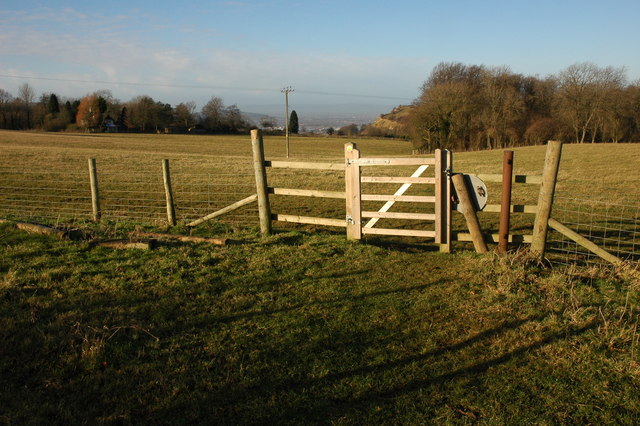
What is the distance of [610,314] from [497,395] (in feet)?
7.57

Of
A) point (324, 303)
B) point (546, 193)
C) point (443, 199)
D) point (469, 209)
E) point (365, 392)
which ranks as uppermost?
point (546, 193)

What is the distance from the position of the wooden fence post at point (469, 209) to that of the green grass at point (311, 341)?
0.41 meters

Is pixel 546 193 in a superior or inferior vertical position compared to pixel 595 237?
superior

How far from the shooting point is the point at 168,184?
9859 millimetres

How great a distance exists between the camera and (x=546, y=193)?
23.1ft

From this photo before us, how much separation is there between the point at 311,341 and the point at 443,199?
3989mm

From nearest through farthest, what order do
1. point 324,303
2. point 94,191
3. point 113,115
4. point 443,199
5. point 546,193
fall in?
point 324,303, point 546,193, point 443,199, point 94,191, point 113,115

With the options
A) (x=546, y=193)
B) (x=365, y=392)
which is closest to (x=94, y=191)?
(x=365, y=392)

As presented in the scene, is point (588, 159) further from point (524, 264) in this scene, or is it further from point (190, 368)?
point (190, 368)

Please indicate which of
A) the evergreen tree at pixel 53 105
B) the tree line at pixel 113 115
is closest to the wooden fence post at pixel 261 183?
the tree line at pixel 113 115

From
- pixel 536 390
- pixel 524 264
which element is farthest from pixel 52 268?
pixel 524 264

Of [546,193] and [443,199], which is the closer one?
[546,193]

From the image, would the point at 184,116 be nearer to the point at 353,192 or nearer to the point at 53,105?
the point at 53,105

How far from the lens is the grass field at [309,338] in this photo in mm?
3611
